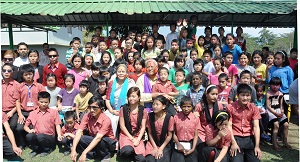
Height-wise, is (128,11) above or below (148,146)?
above

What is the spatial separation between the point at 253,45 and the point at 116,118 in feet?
119

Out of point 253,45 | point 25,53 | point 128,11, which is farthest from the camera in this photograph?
point 253,45

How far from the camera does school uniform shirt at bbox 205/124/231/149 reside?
11.1 feet

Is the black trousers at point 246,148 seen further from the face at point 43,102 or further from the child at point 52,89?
the child at point 52,89

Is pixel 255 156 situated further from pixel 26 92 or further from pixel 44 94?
pixel 26 92

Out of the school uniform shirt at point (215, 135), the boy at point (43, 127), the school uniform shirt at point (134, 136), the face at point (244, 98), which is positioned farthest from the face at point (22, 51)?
the face at point (244, 98)

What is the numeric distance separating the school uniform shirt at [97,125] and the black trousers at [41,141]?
59 cm

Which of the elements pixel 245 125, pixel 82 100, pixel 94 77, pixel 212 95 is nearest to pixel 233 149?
pixel 245 125

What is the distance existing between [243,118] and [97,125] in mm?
2102

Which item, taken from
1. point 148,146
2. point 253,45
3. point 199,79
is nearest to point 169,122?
point 148,146

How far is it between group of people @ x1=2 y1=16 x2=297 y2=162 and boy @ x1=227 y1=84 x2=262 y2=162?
1 cm

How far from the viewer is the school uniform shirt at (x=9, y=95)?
4215 mm

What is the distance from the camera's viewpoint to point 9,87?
4227 mm

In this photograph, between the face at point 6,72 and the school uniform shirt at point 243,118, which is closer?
the school uniform shirt at point 243,118
